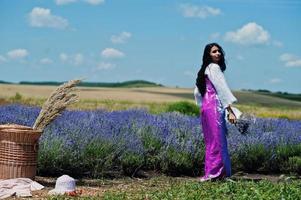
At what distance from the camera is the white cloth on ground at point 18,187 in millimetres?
6926

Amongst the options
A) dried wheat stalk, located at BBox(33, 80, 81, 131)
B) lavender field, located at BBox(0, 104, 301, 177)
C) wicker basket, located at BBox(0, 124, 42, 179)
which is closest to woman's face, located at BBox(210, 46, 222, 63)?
lavender field, located at BBox(0, 104, 301, 177)

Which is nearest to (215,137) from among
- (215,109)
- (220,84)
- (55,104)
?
(215,109)

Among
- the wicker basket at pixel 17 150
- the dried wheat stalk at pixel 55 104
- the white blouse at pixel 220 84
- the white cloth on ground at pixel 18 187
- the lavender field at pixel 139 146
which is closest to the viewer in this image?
the white cloth on ground at pixel 18 187

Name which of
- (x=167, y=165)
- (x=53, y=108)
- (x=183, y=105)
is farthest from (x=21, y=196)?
(x=183, y=105)

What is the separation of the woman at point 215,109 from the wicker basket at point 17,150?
2141mm

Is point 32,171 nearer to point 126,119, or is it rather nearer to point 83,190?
point 83,190

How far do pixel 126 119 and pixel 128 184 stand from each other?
2.44 metres

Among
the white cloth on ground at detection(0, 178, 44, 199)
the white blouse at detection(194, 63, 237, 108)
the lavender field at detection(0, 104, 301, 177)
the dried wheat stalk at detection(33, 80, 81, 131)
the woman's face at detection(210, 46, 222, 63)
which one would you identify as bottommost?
the white cloth on ground at detection(0, 178, 44, 199)

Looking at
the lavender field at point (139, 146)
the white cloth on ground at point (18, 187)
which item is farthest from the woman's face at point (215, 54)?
the white cloth on ground at point (18, 187)

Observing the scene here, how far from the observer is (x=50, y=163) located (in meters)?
8.37

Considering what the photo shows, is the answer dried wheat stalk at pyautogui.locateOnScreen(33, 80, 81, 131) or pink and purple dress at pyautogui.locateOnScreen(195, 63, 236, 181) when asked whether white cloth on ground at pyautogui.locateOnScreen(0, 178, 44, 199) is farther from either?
pink and purple dress at pyautogui.locateOnScreen(195, 63, 236, 181)

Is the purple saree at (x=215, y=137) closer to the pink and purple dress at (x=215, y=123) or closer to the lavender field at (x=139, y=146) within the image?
the pink and purple dress at (x=215, y=123)

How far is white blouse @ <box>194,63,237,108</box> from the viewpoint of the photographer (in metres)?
8.35

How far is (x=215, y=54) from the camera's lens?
8.57 metres
